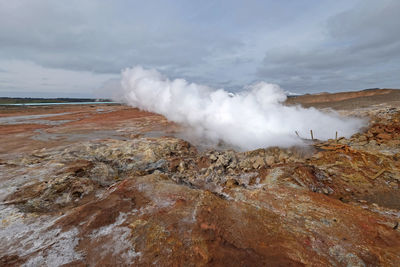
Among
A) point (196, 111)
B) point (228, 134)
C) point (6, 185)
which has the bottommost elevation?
point (6, 185)

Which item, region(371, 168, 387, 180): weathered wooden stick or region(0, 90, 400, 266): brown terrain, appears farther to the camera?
region(371, 168, 387, 180): weathered wooden stick

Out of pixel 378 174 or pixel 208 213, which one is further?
pixel 378 174

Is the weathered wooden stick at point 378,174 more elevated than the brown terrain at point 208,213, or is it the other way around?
the weathered wooden stick at point 378,174

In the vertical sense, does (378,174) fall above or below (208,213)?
above

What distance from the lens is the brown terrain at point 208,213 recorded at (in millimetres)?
3033

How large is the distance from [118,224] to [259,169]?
17.3ft

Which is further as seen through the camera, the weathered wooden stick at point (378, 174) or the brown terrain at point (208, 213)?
the weathered wooden stick at point (378, 174)

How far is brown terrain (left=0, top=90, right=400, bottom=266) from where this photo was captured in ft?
9.95

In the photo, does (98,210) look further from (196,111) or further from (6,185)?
(196,111)

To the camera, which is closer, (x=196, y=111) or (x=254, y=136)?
(x=254, y=136)

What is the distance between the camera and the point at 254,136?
10484 millimetres

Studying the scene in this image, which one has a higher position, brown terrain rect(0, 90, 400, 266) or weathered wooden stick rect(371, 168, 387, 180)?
weathered wooden stick rect(371, 168, 387, 180)

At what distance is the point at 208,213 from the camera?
4.07m

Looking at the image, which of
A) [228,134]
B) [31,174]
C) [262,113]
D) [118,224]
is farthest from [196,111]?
[118,224]
